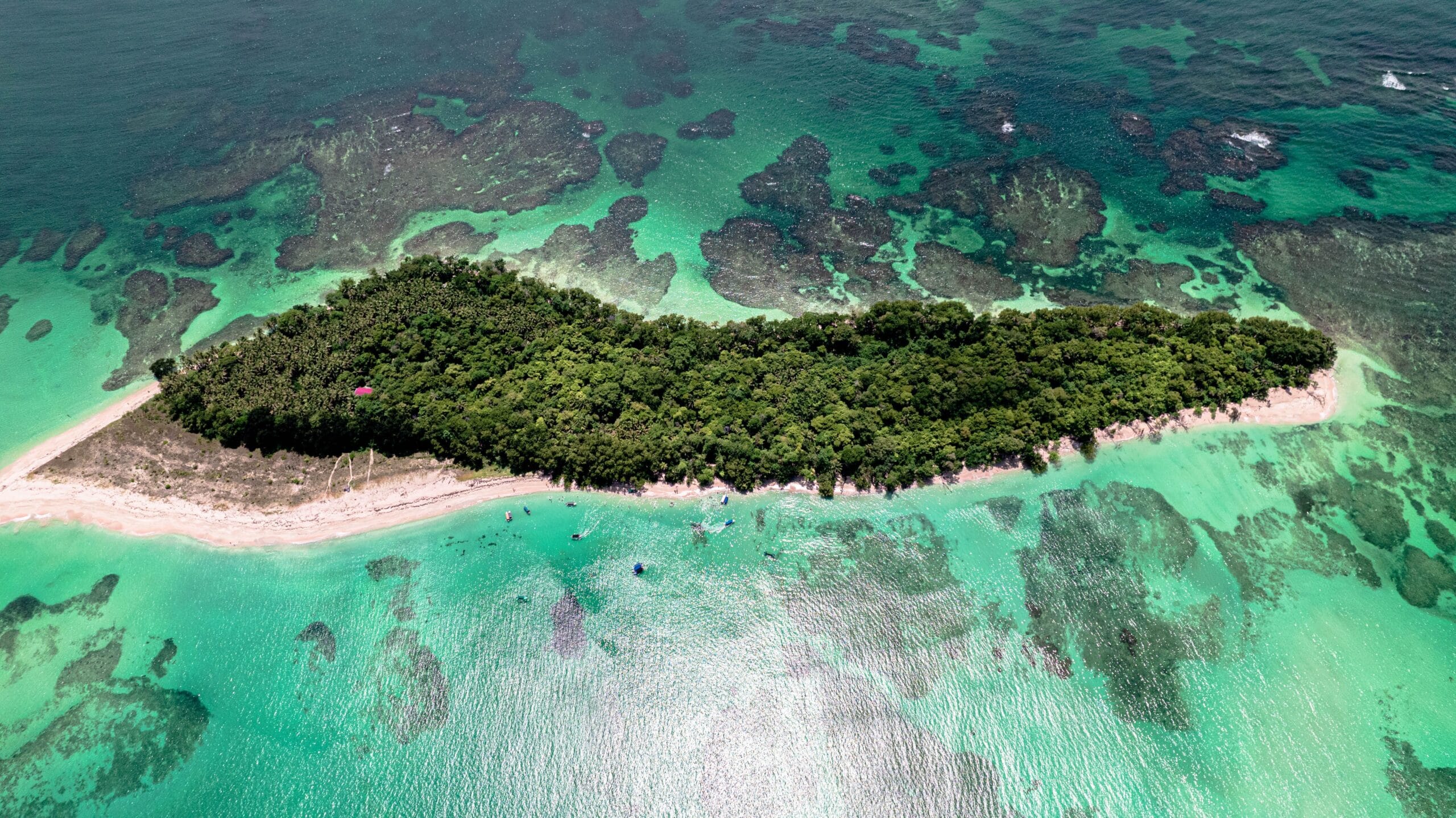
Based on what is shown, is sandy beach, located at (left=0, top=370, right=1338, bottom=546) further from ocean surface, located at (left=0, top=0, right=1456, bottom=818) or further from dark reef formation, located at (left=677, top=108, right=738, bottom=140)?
dark reef formation, located at (left=677, top=108, right=738, bottom=140)

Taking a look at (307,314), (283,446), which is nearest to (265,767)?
(283,446)

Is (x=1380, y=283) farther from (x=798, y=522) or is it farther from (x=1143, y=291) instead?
(x=798, y=522)

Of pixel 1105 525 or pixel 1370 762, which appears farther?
pixel 1105 525

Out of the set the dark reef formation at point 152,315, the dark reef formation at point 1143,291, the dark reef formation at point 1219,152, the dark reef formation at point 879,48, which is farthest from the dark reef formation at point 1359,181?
the dark reef formation at point 152,315

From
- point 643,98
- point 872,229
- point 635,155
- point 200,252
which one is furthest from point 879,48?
point 200,252

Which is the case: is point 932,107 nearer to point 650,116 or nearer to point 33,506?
point 650,116
